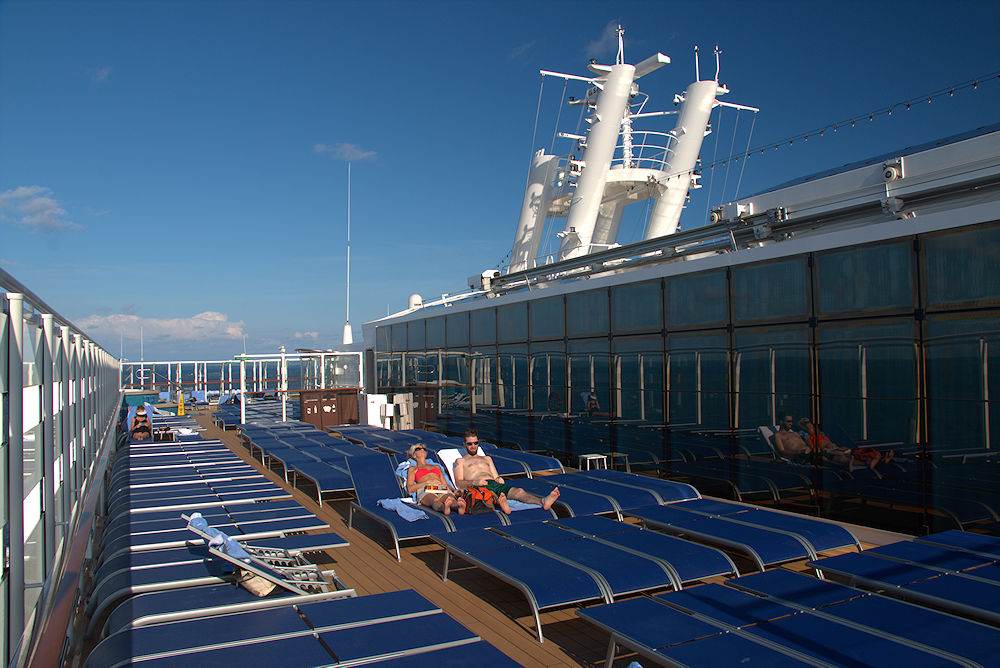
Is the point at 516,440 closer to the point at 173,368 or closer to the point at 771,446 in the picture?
the point at 771,446

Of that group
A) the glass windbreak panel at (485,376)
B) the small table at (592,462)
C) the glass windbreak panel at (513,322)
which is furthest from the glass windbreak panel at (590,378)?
the glass windbreak panel at (485,376)

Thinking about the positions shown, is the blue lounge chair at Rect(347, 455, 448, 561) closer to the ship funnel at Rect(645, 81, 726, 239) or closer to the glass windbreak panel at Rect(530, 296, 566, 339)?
the glass windbreak panel at Rect(530, 296, 566, 339)

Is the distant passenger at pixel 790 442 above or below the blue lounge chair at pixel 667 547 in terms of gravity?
above

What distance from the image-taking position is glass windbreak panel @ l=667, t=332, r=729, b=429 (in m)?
7.33

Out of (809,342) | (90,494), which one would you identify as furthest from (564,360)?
(90,494)

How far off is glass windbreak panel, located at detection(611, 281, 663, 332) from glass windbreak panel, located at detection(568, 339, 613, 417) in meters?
0.48

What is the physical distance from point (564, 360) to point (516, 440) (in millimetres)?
1852

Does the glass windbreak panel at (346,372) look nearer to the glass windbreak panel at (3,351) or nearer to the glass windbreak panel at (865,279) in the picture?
the glass windbreak panel at (865,279)

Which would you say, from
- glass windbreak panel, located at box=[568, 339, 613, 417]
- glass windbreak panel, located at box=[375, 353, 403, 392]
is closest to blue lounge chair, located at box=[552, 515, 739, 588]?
glass windbreak panel, located at box=[568, 339, 613, 417]

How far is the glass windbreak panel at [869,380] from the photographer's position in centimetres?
570

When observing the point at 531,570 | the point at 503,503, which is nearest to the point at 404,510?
the point at 503,503

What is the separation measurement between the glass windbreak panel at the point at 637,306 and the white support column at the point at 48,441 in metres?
6.30

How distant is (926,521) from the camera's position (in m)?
5.58

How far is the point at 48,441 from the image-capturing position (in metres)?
3.27
